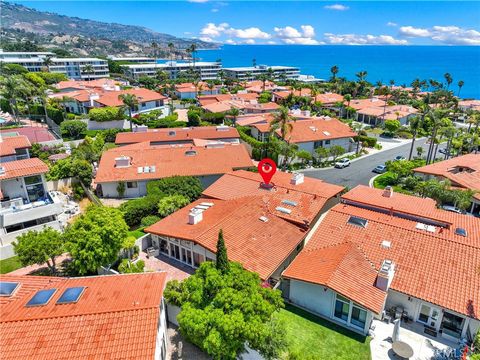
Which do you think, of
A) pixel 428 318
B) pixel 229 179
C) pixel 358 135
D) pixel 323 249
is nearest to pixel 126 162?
pixel 229 179

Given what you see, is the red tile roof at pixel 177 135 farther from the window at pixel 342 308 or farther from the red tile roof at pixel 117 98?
the window at pixel 342 308

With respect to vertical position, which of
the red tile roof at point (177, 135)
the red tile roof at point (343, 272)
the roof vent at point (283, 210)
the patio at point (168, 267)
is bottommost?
the patio at point (168, 267)

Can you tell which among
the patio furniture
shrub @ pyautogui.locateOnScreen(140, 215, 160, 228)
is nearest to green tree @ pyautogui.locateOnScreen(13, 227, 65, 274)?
shrub @ pyautogui.locateOnScreen(140, 215, 160, 228)

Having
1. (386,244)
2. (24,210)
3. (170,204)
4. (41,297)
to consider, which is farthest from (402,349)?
(24,210)

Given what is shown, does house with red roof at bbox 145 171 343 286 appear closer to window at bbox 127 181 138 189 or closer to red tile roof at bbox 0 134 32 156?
window at bbox 127 181 138 189

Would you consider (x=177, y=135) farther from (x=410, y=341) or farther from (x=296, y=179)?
(x=410, y=341)

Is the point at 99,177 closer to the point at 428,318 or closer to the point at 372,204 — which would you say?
the point at 372,204

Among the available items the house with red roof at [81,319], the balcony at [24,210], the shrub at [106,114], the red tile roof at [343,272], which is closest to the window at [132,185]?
the balcony at [24,210]
